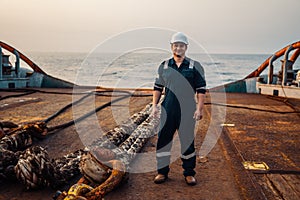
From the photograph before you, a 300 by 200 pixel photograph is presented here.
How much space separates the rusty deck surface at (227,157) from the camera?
7.85ft

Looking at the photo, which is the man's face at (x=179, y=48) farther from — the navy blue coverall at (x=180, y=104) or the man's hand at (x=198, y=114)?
the man's hand at (x=198, y=114)

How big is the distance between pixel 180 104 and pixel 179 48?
1.79ft

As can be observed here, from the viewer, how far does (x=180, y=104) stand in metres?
2.77

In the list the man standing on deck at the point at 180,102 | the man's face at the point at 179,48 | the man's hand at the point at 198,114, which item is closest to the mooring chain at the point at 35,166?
the man standing on deck at the point at 180,102

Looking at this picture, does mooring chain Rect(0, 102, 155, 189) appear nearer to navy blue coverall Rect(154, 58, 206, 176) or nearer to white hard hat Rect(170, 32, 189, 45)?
navy blue coverall Rect(154, 58, 206, 176)

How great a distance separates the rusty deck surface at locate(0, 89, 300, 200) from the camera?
2.39m

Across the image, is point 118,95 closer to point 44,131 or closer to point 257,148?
point 44,131

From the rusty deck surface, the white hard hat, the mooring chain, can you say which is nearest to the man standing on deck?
the white hard hat

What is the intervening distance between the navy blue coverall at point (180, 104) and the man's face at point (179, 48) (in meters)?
0.09

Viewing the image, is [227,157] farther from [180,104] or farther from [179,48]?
[179,48]

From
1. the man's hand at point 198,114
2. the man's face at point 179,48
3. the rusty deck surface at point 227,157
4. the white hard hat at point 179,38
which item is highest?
the white hard hat at point 179,38

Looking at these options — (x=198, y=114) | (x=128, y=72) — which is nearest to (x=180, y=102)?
(x=198, y=114)

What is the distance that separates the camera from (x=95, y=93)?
9227mm

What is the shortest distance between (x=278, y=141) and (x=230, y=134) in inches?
26.4
